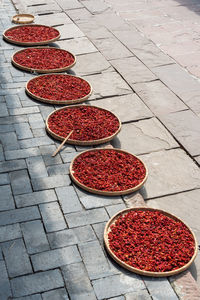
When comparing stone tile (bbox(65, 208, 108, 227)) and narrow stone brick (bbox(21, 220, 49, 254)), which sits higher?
stone tile (bbox(65, 208, 108, 227))

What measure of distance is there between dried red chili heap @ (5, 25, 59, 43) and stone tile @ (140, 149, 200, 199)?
151 inches

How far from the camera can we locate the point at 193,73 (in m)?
8.10

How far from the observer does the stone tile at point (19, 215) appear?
4586mm

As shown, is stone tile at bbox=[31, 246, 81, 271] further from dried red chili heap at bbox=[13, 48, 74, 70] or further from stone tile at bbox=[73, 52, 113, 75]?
stone tile at bbox=[73, 52, 113, 75]

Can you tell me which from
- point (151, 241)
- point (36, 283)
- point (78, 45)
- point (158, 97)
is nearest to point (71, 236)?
point (36, 283)

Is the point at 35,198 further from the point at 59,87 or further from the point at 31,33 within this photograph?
the point at 31,33

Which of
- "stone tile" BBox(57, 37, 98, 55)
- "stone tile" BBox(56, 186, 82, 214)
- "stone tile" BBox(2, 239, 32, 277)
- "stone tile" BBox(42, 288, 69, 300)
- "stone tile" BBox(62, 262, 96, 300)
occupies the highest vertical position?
"stone tile" BBox(62, 262, 96, 300)

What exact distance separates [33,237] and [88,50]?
512 centimetres

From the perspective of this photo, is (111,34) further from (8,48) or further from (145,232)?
(145,232)

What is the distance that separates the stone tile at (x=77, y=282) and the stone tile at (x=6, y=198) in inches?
40.6

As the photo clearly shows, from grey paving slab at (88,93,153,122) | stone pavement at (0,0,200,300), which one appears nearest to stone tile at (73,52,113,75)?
stone pavement at (0,0,200,300)

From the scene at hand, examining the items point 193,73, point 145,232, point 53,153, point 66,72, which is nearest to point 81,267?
point 145,232

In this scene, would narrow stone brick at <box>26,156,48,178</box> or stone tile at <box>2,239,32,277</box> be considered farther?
narrow stone brick at <box>26,156,48,178</box>

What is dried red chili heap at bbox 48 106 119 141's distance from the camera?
589 centimetres
